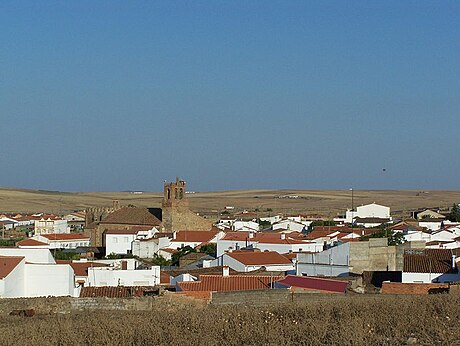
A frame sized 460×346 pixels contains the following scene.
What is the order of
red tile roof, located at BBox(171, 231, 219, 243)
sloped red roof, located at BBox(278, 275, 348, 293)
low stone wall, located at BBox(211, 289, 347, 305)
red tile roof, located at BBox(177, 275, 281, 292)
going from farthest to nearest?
red tile roof, located at BBox(171, 231, 219, 243) → red tile roof, located at BBox(177, 275, 281, 292) → sloped red roof, located at BBox(278, 275, 348, 293) → low stone wall, located at BBox(211, 289, 347, 305)

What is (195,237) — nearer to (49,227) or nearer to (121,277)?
(49,227)

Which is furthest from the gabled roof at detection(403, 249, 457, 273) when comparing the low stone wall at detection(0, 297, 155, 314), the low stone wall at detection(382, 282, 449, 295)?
the low stone wall at detection(0, 297, 155, 314)

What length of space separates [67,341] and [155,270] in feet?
79.0

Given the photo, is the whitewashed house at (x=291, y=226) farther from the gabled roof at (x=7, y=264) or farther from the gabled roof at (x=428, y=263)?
the gabled roof at (x=7, y=264)

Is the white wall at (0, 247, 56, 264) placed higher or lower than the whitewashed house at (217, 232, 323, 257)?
higher

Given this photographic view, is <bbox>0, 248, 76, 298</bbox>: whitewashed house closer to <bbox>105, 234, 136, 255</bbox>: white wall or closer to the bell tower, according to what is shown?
<bbox>105, 234, 136, 255</bbox>: white wall

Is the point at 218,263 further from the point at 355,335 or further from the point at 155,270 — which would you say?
the point at 355,335

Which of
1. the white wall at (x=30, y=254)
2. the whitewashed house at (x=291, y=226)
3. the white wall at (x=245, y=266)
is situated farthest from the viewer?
the whitewashed house at (x=291, y=226)

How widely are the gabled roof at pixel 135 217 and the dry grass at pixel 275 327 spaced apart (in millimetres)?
66023

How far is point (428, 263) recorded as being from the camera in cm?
3400

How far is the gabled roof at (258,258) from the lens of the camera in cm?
4266

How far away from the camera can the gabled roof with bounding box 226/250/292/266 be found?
42.7 meters

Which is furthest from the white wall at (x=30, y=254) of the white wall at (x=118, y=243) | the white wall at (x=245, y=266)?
the white wall at (x=118, y=243)

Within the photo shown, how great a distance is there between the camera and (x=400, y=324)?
43.2 feet
